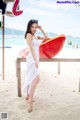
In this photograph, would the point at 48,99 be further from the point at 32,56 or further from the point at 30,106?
the point at 32,56

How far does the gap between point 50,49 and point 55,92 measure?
0.62 metres

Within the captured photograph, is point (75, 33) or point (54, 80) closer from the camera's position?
point (54, 80)

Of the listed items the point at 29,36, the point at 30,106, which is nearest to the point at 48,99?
the point at 30,106

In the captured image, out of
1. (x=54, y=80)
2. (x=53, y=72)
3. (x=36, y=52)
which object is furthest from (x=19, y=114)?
(x=53, y=72)

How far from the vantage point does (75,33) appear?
754 inches

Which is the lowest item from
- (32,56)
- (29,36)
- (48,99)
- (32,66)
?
(48,99)

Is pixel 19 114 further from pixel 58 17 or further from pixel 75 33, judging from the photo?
pixel 58 17

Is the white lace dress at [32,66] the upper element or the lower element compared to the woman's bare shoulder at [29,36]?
lower

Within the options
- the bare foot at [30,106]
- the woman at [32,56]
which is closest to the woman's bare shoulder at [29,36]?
the woman at [32,56]

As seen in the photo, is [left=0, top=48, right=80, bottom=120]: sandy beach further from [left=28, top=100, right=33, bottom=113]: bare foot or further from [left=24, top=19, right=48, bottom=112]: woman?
[left=24, top=19, right=48, bottom=112]: woman

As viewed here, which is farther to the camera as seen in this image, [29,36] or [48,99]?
[48,99]

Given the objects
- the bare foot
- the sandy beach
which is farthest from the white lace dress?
the sandy beach

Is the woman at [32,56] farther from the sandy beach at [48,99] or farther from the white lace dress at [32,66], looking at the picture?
the sandy beach at [48,99]

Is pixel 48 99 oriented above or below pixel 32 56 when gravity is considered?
below
